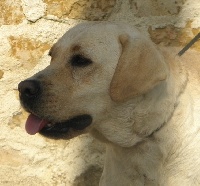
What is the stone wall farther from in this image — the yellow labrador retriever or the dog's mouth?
the dog's mouth

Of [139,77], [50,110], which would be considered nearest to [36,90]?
[50,110]

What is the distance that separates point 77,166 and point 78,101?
3.34ft

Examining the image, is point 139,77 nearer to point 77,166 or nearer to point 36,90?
point 36,90

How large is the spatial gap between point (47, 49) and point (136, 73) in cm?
93

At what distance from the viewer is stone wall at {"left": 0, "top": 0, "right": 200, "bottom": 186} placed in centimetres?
251

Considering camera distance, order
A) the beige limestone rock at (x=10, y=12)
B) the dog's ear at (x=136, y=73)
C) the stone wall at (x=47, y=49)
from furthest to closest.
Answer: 1. the beige limestone rock at (x=10, y=12)
2. the stone wall at (x=47, y=49)
3. the dog's ear at (x=136, y=73)

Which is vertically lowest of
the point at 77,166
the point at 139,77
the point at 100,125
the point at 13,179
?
the point at 13,179

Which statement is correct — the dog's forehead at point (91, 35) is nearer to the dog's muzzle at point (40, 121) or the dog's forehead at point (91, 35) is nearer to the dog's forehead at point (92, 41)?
the dog's forehead at point (92, 41)

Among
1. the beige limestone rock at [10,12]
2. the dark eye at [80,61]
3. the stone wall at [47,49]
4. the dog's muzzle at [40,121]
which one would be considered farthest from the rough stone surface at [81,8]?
the dog's muzzle at [40,121]

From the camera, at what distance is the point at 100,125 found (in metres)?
1.96

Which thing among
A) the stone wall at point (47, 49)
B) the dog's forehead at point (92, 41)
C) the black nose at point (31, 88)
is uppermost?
the dog's forehead at point (92, 41)

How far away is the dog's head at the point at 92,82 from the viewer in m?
1.83

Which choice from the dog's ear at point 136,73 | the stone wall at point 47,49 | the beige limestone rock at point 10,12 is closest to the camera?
the dog's ear at point 136,73

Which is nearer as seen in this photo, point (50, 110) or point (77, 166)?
point (50, 110)
